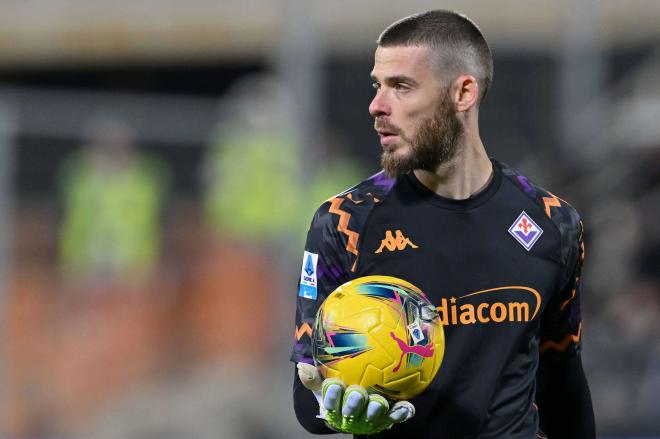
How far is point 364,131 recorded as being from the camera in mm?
12211

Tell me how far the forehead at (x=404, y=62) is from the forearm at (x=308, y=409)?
106cm

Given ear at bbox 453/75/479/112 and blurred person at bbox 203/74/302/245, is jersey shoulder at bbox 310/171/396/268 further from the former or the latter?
blurred person at bbox 203/74/302/245

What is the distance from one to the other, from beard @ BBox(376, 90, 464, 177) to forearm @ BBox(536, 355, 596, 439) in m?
0.85

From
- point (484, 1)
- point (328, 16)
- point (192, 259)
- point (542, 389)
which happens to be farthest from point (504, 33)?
point (542, 389)

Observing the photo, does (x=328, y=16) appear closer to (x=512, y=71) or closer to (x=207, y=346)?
(x=512, y=71)

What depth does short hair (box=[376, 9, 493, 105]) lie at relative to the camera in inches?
175

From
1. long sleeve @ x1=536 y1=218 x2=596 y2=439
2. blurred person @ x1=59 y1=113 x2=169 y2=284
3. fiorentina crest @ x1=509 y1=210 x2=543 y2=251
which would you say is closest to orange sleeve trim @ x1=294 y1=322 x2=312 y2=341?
fiorentina crest @ x1=509 y1=210 x2=543 y2=251

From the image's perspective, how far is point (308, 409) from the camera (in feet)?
14.1

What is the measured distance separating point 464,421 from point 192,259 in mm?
6885

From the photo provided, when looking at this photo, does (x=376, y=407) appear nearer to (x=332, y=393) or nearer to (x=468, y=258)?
(x=332, y=393)

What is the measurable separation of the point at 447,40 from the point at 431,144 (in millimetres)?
356

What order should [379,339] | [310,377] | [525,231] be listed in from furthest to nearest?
[525,231] → [310,377] → [379,339]

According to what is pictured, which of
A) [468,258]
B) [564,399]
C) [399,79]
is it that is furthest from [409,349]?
[564,399]

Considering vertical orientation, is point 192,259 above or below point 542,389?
above
